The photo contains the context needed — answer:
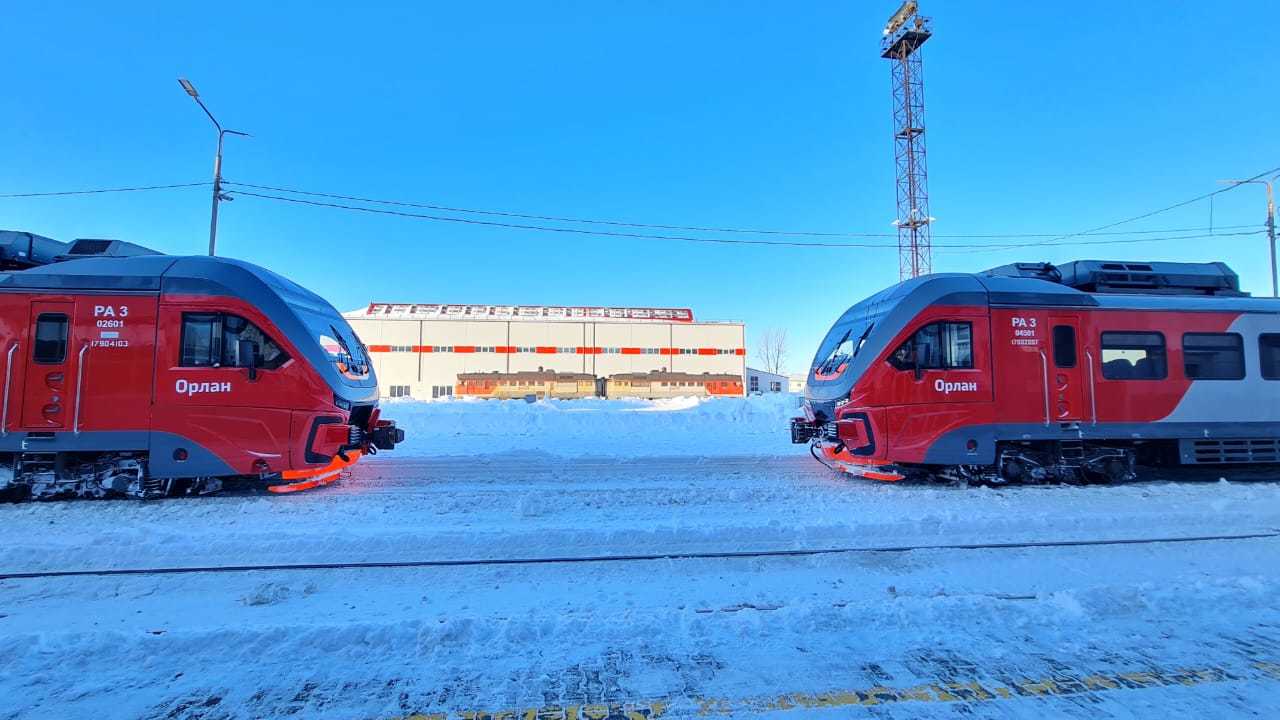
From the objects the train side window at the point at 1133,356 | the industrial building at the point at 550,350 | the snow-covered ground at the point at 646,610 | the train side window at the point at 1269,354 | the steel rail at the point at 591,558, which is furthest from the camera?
the industrial building at the point at 550,350

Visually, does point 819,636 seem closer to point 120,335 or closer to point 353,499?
point 353,499

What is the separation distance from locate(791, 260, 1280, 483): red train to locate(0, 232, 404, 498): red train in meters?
8.01

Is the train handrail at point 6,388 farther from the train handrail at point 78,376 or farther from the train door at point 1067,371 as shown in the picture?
the train door at point 1067,371

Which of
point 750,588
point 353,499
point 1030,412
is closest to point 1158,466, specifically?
point 1030,412

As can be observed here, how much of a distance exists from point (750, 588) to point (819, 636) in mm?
848

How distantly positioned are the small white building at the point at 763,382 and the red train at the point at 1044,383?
175 ft

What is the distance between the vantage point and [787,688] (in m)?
2.84

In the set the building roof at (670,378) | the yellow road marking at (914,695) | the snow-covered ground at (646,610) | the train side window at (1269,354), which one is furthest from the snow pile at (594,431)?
the building roof at (670,378)

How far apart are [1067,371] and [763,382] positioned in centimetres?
6031

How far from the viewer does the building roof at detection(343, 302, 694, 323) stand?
2167 inches

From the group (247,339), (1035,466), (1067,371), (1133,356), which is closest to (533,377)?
(247,339)

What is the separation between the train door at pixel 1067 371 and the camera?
836 cm

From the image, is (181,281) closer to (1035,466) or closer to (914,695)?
(914,695)

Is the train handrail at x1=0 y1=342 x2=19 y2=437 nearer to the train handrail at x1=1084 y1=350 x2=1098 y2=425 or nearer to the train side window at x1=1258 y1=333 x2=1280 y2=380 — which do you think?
the train handrail at x1=1084 y1=350 x2=1098 y2=425
